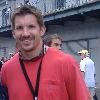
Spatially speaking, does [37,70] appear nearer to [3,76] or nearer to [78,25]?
[3,76]

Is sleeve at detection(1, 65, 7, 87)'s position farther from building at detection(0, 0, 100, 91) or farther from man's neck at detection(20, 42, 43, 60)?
building at detection(0, 0, 100, 91)

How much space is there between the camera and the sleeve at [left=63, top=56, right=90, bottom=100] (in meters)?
3.13

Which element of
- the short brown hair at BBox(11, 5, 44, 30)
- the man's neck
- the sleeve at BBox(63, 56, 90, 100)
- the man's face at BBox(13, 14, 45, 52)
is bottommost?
the sleeve at BBox(63, 56, 90, 100)

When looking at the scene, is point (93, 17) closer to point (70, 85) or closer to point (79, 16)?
point (79, 16)

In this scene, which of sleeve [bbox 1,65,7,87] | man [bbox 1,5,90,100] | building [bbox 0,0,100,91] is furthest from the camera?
building [bbox 0,0,100,91]

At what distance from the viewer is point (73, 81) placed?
10.3ft

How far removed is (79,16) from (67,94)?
47.7 ft

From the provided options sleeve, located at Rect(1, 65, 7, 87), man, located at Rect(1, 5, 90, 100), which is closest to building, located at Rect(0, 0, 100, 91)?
sleeve, located at Rect(1, 65, 7, 87)

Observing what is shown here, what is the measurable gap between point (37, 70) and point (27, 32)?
0.30 meters

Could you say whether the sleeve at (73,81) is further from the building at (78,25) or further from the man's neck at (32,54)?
the building at (78,25)

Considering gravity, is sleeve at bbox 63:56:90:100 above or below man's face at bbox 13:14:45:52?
below

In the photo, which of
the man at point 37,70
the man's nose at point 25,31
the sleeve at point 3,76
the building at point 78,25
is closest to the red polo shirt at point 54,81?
the man at point 37,70

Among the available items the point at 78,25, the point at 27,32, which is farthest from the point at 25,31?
the point at 78,25

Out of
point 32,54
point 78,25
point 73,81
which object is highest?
point 78,25
